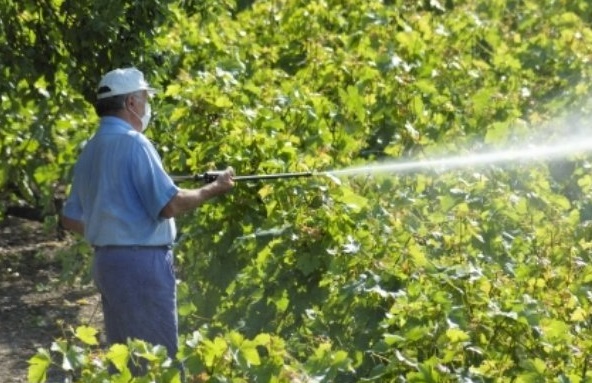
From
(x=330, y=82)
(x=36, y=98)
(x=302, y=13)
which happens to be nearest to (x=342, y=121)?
(x=330, y=82)

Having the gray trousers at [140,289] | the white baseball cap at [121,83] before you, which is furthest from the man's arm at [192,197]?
the white baseball cap at [121,83]

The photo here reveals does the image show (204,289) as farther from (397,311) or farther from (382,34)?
(382,34)

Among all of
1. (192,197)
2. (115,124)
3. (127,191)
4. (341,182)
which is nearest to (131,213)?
(127,191)

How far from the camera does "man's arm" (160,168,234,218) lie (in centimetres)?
587

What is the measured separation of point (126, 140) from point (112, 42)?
7.25 ft

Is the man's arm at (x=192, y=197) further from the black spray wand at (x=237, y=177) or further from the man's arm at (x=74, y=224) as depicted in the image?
the man's arm at (x=74, y=224)

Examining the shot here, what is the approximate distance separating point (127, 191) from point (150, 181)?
107 millimetres

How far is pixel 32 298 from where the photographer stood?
9.89 metres

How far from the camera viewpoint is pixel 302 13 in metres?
10.9

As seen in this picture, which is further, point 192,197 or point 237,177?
point 237,177

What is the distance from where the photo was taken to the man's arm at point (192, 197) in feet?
19.3

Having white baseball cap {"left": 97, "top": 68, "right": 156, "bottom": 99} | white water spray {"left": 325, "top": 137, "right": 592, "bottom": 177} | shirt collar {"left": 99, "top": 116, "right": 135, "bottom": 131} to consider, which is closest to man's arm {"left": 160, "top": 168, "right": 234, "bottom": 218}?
shirt collar {"left": 99, "top": 116, "right": 135, "bottom": 131}

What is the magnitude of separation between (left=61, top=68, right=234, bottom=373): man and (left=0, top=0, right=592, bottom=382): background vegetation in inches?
16.9

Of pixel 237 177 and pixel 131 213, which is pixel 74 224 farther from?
pixel 237 177
